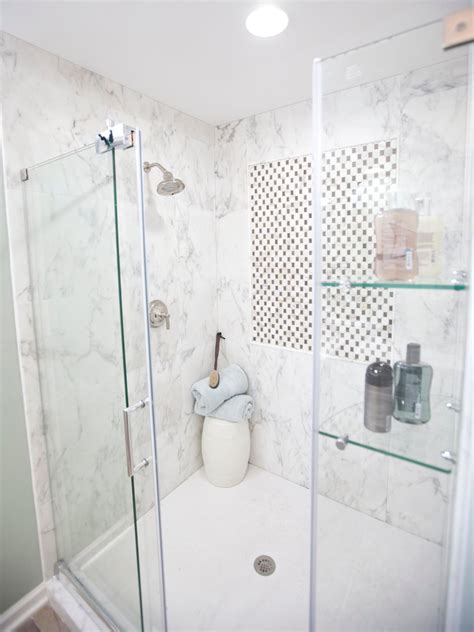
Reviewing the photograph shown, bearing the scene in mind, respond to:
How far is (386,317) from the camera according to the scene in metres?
1.01

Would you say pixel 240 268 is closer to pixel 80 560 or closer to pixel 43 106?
pixel 43 106

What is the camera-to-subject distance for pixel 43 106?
136cm

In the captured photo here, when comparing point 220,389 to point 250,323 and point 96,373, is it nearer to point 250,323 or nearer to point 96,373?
point 250,323

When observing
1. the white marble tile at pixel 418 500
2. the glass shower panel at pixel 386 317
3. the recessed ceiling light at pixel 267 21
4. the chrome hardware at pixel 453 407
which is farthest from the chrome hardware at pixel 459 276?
the recessed ceiling light at pixel 267 21

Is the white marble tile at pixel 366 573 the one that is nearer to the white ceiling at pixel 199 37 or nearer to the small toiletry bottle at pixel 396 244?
the small toiletry bottle at pixel 396 244

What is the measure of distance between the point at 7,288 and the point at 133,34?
1.05 m

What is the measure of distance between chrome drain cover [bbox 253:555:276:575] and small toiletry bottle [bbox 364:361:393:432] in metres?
1.12

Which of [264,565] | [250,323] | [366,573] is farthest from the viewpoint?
[250,323]

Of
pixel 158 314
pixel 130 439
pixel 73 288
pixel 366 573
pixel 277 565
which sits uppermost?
pixel 73 288

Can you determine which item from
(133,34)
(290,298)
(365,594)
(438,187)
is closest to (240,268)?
(290,298)

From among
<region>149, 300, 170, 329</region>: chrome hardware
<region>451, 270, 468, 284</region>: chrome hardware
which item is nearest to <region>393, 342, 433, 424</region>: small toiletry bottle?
<region>451, 270, 468, 284</region>: chrome hardware

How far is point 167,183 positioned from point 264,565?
1.87 meters

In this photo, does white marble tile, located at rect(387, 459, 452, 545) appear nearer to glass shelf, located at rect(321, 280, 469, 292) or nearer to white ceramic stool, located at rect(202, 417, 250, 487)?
glass shelf, located at rect(321, 280, 469, 292)

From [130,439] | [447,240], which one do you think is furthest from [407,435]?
[130,439]
